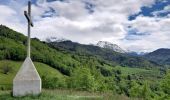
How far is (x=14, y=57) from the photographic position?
649ft

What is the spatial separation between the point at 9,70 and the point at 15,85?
153 meters

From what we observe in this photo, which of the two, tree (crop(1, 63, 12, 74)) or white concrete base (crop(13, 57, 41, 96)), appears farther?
tree (crop(1, 63, 12, 74))

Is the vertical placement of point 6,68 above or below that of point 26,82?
above

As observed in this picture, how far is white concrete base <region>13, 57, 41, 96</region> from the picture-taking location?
86.5 ft

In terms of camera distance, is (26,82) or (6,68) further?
(6,68)

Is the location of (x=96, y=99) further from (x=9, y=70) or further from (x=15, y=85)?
(x=9, y=70)

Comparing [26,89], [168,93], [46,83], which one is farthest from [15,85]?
[46,83]

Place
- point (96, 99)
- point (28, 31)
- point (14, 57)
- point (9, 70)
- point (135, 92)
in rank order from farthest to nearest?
point (14, 57) → point (9, 70) → point (135, 92) → point (28, 31) → point (96, 99)

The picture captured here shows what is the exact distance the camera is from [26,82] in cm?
2645

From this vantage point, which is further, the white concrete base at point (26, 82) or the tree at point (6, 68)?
the tree at point (6, 68)

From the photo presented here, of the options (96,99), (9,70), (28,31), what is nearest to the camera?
(96,99)

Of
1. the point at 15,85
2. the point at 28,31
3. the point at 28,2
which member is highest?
the point at 28,2

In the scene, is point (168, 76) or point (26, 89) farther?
point (168, 76)

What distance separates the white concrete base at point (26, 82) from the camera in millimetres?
26375
